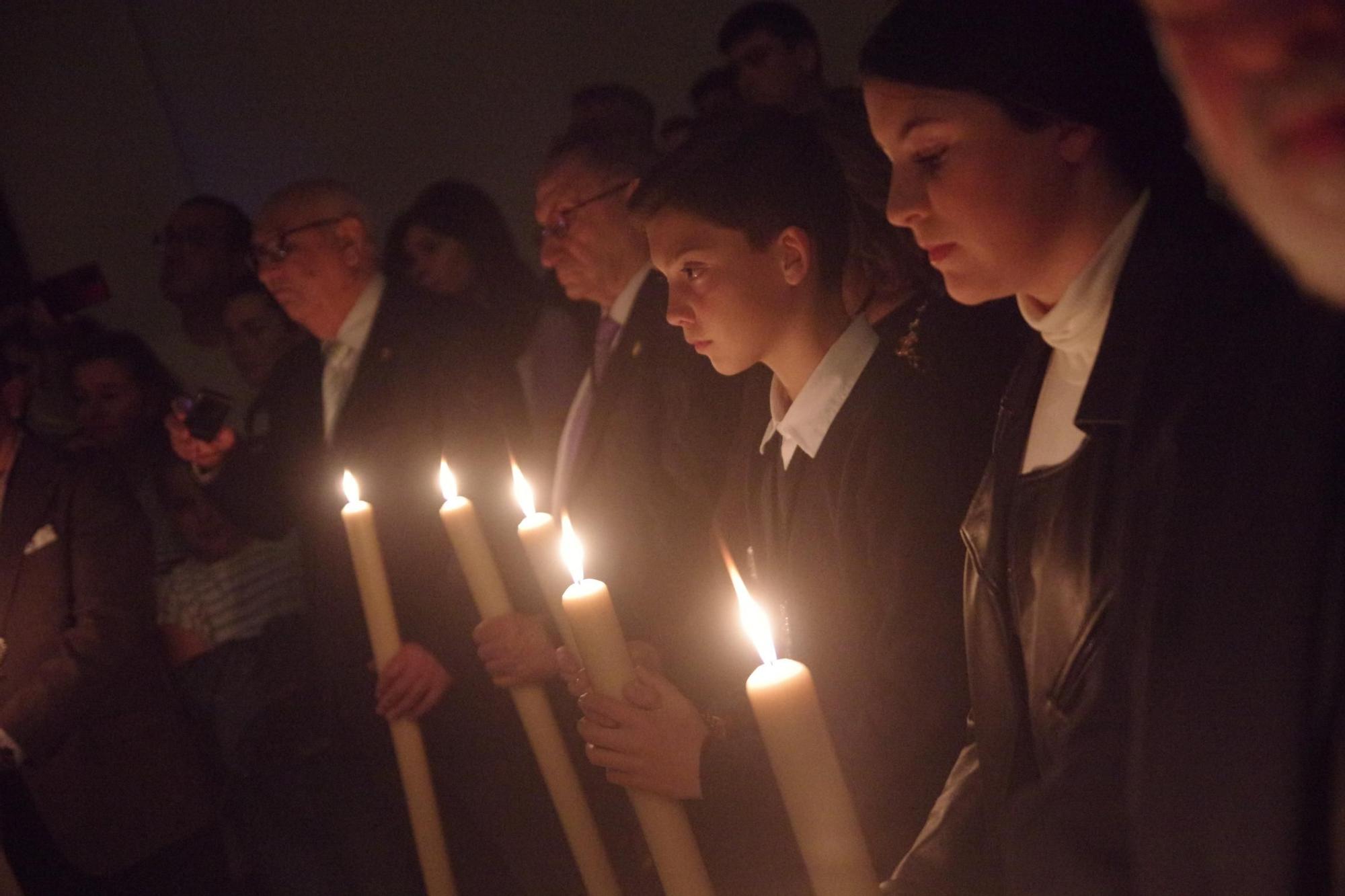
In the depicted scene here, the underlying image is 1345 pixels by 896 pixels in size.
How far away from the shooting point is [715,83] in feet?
10.9

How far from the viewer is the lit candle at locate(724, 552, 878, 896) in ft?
2.78

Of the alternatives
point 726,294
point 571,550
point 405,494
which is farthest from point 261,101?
point 571,550

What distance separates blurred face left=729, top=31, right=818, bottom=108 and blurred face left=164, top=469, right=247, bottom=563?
1.84 meters

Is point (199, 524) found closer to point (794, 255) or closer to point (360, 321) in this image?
point (360, 321)

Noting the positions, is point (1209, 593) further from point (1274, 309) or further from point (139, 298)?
point (139, 298)

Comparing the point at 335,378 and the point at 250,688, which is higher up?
the point at 335,378

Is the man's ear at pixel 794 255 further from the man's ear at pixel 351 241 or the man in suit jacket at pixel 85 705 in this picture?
the man in suit jacket at pixel 85 705

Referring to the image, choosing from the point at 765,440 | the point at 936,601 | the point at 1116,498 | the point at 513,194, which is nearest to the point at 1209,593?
the point at 1116,498

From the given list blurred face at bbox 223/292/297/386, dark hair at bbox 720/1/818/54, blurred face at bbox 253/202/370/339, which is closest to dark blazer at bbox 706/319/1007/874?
blurred face at bbox 253/202/370/339

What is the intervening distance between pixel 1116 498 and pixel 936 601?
0.45 meters

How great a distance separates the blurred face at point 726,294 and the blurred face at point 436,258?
73.0 inches

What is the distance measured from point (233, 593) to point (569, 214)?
1484 millimetres

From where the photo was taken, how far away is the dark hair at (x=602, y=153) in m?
2.40

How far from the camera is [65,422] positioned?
371 centimetres
